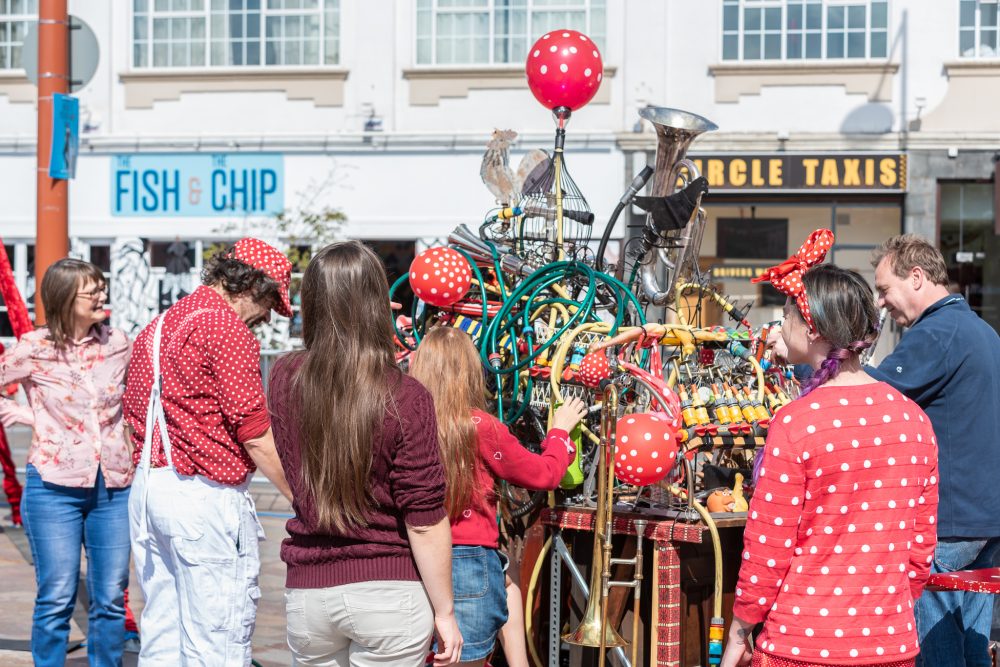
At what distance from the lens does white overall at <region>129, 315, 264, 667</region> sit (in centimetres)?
350

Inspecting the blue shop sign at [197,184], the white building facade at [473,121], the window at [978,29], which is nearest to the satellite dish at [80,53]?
the white building facade at [473,121]

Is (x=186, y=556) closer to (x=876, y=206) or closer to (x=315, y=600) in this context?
(x=315, y=600)

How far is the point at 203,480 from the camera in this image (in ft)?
11.7

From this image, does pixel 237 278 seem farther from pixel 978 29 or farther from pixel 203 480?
pixel 978 29

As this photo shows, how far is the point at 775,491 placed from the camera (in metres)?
2.66

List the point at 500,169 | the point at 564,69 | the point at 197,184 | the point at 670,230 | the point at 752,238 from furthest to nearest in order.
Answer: the point at 197,184, the point at 752,238, the point at 500,169, the point at 564,69, the point at 670,230

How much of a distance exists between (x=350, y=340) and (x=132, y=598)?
4.33 metres

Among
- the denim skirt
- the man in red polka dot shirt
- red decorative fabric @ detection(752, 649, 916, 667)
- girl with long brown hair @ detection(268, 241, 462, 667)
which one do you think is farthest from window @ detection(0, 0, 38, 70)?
red decorative fabric @ detection(752, 649, 916, 667)

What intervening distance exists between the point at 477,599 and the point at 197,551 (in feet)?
2.79

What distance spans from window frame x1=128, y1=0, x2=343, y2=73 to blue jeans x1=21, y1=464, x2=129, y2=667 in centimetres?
1090

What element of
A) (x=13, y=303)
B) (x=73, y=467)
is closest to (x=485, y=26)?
(x=13, y=303)

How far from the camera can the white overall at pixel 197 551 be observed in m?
3.50

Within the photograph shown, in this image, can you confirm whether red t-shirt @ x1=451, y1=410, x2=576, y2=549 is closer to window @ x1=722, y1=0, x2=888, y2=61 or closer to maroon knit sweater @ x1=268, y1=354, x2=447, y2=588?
maroon knit sweater @ x1=268, y1=354, x2=447, y2=588

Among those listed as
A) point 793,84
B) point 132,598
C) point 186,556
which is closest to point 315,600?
point 186,556
